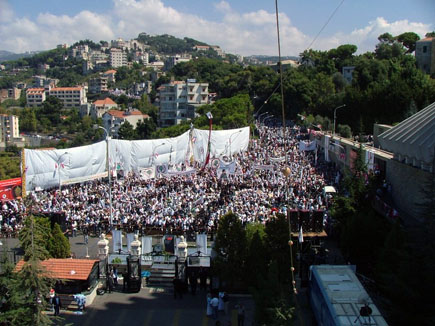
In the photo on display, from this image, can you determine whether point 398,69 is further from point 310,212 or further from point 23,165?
point 23,165

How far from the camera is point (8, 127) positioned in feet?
450

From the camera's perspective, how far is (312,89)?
72.6 metres

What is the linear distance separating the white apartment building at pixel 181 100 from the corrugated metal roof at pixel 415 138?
7587 cm

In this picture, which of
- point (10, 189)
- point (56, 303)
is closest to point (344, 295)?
point (56, 303)

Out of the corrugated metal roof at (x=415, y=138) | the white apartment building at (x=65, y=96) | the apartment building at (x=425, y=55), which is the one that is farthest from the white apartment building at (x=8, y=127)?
the corrugated metal roof at (x=415, y=138)

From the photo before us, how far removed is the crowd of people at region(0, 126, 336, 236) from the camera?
24.0m

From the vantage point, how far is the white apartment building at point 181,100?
99812mm

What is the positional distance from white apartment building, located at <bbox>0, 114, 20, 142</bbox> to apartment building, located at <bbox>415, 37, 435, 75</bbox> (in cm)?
10853

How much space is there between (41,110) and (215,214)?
145380 millimetres

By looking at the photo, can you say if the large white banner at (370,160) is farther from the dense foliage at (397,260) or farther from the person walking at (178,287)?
the person walking at (178,287)

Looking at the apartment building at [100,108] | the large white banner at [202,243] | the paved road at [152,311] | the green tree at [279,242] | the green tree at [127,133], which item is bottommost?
the paved road at [152,311]

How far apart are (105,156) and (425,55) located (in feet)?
196

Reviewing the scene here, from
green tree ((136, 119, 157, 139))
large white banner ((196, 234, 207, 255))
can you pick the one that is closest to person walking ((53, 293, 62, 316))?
large white banner ((196, 234, 207, 255))

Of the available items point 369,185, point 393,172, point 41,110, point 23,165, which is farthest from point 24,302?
point 41,110
